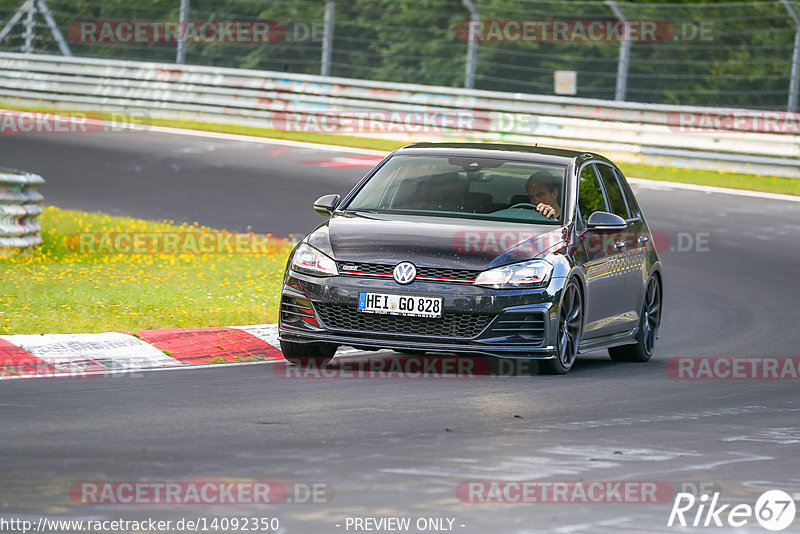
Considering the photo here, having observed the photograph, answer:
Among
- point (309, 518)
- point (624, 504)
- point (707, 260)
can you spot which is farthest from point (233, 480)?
point (707, 260)

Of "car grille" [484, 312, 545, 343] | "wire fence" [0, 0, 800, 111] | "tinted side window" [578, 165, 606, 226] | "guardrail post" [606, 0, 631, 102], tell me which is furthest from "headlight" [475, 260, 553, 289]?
"guardrail post" [606, 0, 631, 102]

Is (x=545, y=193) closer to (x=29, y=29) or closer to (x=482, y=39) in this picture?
(x=482, y=39)

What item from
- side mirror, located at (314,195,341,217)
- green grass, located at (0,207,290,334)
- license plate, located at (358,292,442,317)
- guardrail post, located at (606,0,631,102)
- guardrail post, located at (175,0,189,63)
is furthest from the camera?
guardrail post, located at (175,0,189,63)

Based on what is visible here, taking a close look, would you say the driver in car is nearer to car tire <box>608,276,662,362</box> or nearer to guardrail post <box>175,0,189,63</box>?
car tire <box>608,276,662,362</box>

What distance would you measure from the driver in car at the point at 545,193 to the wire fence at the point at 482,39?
Result: 11.0 meters

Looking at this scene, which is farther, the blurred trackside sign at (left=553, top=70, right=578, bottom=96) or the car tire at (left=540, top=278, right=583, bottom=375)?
the blurred trackside sign at (left=553, top=70, right=578, bottom=96)

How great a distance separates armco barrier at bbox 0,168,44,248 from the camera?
1505 cm

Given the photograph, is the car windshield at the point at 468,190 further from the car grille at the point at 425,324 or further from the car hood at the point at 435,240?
the car grille at the point at 425,324

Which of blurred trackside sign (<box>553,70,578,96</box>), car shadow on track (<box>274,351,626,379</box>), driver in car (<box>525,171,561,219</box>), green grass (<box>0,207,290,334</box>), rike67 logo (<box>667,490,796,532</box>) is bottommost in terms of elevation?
car shadow on track (<box>274,351,626,379</box>)

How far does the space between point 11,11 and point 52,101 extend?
3102mm

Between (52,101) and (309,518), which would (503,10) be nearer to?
(52,101)

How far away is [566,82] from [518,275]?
15580 mm

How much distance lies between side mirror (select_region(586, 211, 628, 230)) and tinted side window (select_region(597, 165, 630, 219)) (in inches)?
32.3

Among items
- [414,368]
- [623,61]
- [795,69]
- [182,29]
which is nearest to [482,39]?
[623,61]
